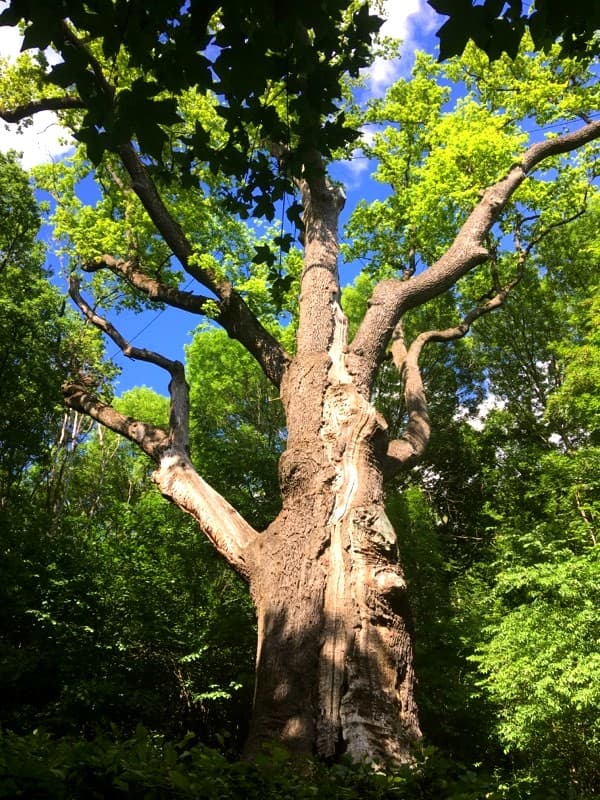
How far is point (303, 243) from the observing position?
18.9ft

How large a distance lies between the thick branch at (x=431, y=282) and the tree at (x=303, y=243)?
2 cm

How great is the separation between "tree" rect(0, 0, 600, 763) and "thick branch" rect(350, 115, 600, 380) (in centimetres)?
2

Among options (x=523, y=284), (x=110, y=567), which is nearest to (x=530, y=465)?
(x=523, y=284)

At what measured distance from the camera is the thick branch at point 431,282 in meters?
5.33

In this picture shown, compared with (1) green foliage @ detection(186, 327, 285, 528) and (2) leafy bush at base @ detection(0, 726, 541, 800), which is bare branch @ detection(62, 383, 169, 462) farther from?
(1) green foliage @ detection(186, 327, 285, 528)

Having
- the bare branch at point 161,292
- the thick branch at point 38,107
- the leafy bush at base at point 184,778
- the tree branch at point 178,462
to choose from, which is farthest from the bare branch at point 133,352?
the leafy bush at base at point 184,778

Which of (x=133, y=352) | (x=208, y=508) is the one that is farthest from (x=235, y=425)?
(x=208, y=508)

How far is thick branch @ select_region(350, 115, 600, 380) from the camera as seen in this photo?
533cm

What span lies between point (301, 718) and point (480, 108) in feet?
31.2

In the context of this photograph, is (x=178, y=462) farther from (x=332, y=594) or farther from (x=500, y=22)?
(x=500, y=22)

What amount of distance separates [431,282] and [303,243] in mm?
1405

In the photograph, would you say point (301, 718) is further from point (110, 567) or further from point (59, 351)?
point (59, 351)

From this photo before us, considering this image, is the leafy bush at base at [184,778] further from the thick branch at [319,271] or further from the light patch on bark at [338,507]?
the thick branch at [319,271]

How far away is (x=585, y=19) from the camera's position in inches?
72.9
